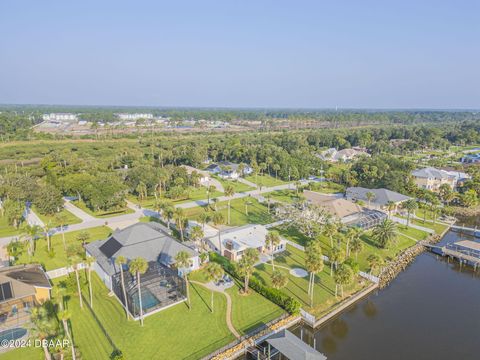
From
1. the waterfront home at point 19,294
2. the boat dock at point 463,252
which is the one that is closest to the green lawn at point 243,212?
the waterfront home at point 19,294

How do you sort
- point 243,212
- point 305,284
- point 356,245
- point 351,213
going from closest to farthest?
point 305,284 < point 356,245 < point 351,213 < point 243,212

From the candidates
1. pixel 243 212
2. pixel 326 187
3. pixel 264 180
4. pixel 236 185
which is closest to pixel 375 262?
pixel 243 212

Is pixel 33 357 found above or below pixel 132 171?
below

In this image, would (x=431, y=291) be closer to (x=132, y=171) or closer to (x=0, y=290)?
(x=0, y=290)

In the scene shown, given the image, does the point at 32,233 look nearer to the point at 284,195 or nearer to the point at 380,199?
the point at 284,195

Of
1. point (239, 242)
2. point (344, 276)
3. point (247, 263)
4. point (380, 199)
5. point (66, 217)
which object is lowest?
point (66, 217)

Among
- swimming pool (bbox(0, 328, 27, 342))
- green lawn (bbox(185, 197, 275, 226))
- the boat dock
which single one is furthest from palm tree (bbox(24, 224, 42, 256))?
the boat dock

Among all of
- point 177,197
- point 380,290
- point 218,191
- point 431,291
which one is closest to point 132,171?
point 177,197
